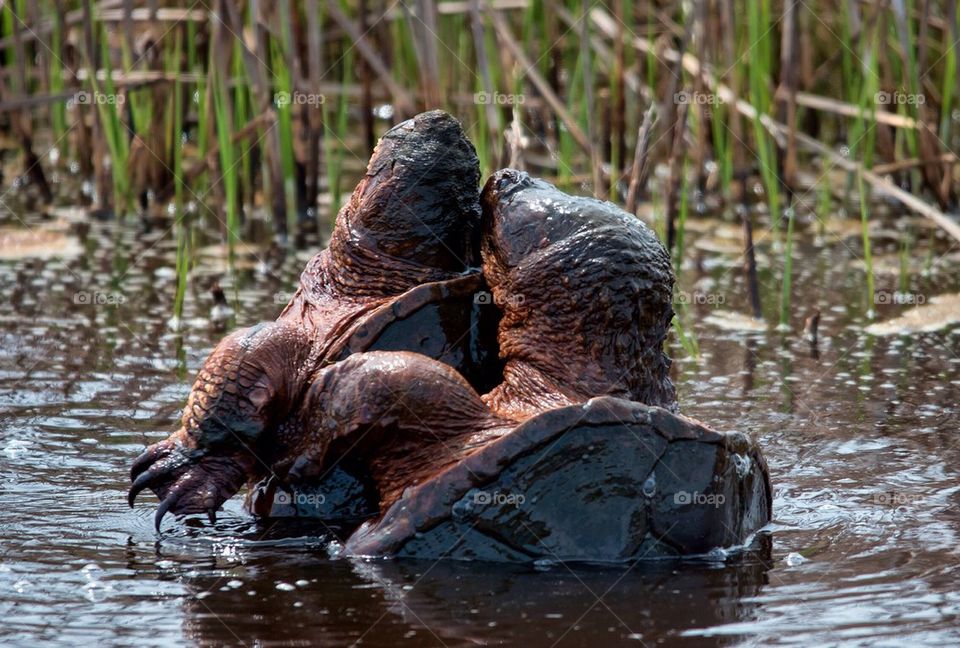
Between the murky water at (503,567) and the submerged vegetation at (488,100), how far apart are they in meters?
0.94

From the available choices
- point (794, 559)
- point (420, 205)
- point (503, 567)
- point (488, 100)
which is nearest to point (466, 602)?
point (503, 567)

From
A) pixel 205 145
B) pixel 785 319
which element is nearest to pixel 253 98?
pixel 205 145

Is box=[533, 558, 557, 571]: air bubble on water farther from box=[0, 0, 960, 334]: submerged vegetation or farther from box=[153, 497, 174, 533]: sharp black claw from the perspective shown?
box=[0, 0, 960, 334]: submerged vegetation

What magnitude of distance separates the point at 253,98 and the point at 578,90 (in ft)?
8.47

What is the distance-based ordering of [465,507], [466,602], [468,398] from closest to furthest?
[466,602]
[465,507]
[468,398]

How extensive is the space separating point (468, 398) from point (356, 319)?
0.55m

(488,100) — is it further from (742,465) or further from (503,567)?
(503,567)

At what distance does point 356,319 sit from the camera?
3.91 meters

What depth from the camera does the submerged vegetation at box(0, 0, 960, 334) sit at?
7250mm

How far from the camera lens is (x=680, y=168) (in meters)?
6.96

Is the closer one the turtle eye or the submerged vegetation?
the turtle eye

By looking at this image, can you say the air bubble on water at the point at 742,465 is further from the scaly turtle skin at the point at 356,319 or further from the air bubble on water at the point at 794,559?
the scaly turtle skin at the point at 356,319

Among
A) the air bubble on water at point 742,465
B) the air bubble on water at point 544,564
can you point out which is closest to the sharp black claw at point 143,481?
the air bubble on water at point 544,564

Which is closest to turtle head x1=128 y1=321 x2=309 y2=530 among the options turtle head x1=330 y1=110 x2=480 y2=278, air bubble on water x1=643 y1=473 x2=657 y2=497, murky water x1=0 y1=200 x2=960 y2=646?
murky water x1=0 y1=200 x2=960 y2=646
